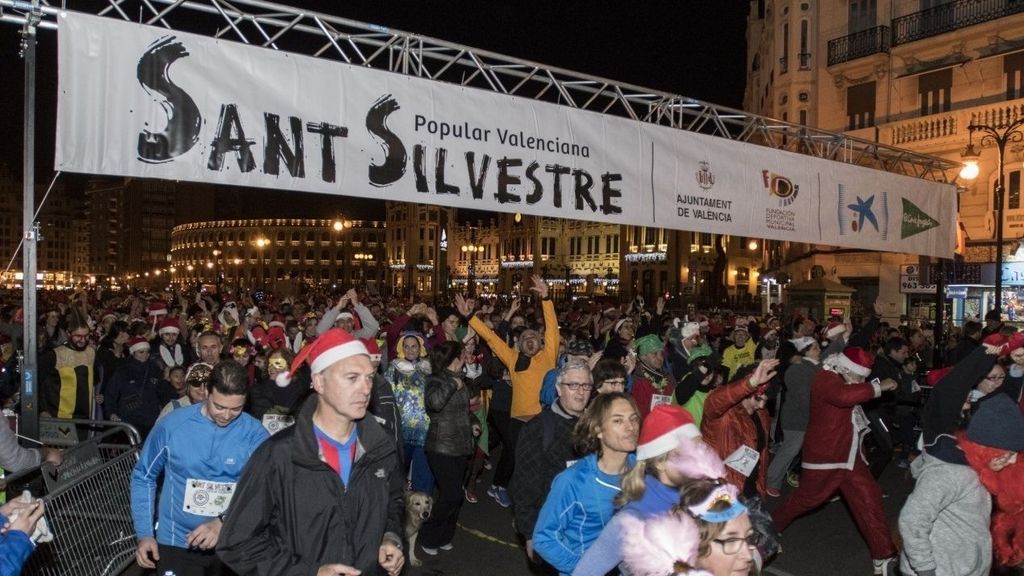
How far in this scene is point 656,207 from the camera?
959 centimetres

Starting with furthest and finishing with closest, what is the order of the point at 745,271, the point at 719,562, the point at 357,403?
the point at 745,271, the point at 357,403, the point at 719,562

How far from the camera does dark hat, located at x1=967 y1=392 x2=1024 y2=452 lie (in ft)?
13.9

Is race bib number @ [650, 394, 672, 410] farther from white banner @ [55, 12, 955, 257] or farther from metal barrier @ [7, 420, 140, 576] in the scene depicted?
metal barrier @ [7, 420, 140, 576]

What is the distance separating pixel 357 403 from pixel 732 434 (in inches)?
155

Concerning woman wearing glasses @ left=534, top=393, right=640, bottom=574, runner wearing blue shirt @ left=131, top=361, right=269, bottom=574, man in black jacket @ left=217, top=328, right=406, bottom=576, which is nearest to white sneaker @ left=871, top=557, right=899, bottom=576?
woman wearing glasses @ left=534, top=393, right=640, bottom=574

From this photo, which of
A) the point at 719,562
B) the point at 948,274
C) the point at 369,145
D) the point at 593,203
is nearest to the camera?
the point at 719,562

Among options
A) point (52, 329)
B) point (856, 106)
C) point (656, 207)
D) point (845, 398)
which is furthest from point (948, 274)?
point (52, 329)

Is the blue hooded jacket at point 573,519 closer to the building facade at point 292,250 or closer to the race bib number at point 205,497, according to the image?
the race bib number at point 205,497

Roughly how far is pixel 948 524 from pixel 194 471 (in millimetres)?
4100

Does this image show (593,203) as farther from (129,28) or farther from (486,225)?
(486,225)

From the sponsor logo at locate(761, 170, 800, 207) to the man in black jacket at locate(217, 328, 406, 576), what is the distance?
29.3 ft

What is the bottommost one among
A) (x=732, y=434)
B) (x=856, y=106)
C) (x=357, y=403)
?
(x=732, y=434)

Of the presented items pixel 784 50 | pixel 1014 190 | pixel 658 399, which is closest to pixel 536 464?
pixel 658 399

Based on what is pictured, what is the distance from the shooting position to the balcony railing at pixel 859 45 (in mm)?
26000
